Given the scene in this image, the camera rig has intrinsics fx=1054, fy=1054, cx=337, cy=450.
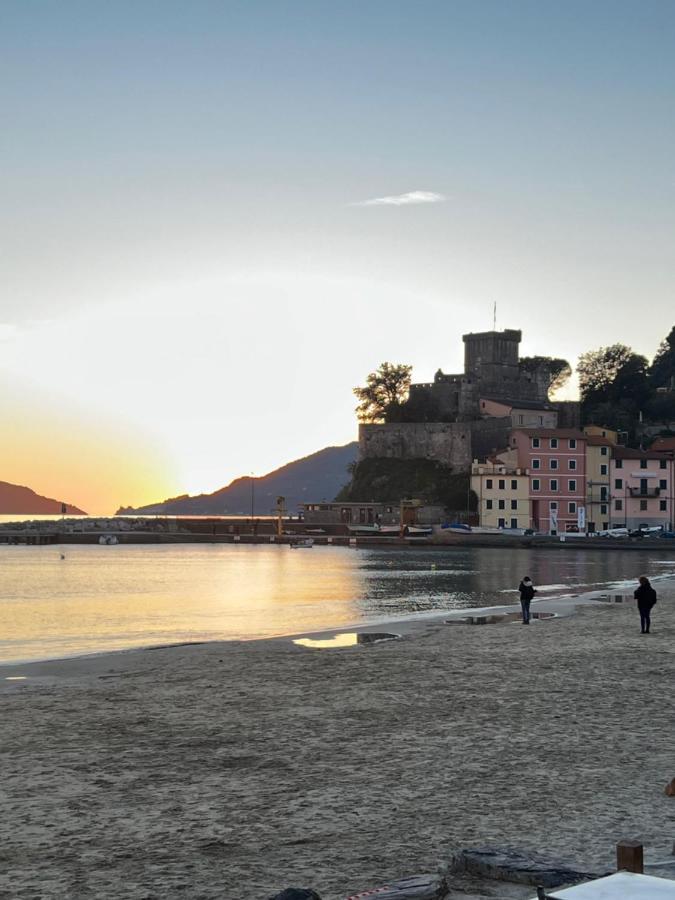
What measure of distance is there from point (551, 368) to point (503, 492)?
5072cm

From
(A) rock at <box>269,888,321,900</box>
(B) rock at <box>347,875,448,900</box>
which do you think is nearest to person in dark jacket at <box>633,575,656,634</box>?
(B) rock at <box>347,875,448,900</box>

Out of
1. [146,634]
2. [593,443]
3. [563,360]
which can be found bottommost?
[146,634]

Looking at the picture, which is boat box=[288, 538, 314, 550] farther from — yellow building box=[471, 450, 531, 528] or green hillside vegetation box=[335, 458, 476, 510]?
yellow building box=[471, 450, 531, 528]

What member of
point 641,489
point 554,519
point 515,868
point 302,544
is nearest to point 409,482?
point 302,544

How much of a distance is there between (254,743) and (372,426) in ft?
427

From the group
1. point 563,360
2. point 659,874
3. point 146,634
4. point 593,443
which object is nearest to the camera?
point 659,874

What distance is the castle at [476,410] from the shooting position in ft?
445

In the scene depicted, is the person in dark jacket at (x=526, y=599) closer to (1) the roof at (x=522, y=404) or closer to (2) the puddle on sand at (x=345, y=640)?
(2) the puddle on sand at (x=345, y=640)

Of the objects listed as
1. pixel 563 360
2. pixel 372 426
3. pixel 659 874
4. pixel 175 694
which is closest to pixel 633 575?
pixel 175 694

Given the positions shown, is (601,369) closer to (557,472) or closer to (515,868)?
(557,472)

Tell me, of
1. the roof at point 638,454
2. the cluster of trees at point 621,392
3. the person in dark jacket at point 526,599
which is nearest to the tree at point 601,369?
the cluster of trees at point 621,392

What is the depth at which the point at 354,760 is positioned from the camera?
41.5 ft

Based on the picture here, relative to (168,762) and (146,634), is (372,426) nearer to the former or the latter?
(146,634)

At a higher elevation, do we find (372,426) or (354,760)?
(372,426)
